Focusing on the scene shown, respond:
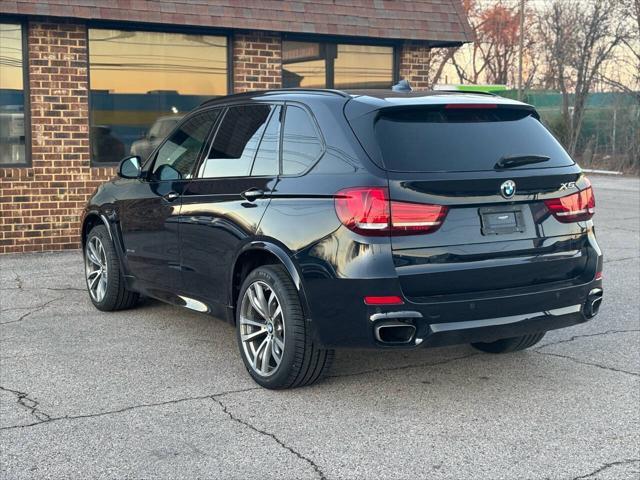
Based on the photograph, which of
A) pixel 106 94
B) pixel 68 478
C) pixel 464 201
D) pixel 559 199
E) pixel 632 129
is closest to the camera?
pixel 68 478

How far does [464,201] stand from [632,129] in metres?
24.2

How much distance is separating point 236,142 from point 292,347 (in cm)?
157

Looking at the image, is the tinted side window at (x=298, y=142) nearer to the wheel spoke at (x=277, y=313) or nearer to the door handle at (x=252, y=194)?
the door handle at (x=252, y=194)

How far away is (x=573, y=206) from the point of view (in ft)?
17.5

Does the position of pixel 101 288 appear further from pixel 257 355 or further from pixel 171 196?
pixel 257 355

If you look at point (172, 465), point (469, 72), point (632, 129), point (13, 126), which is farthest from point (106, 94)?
point (469, 72)

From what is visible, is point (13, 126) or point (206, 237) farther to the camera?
point (13, 126)

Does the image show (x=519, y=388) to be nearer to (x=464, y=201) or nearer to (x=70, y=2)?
(x=464, y=201)

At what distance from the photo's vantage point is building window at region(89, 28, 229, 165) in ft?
38.8

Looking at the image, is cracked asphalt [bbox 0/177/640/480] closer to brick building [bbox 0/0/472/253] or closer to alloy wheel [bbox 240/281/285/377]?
alloy wheel [bbox 240/281/285/377]

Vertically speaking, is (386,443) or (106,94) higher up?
(106,94)

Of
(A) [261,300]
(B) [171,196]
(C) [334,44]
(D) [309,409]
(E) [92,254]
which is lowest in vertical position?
(D) [309,409]

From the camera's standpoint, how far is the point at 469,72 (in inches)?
1786

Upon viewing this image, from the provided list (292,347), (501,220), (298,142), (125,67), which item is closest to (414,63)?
(125,67)
